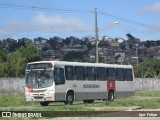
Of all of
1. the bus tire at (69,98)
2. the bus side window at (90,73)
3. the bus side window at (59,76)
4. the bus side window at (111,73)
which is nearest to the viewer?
the bus side window at (59,76)

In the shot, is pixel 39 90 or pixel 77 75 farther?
pixel 77 75

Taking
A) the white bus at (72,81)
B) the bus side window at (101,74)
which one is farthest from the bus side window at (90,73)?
the bus side window at (101,74)

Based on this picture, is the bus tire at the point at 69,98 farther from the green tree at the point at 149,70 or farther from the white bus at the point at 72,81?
the green tree at the point at 149,70

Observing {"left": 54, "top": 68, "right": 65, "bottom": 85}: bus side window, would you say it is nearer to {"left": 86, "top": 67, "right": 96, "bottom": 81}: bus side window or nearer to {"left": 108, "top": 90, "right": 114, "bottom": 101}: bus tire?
{"left": 86, "top": 67, "right": 96, "bottom": 81}: bus side window

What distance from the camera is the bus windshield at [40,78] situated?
3003 cm

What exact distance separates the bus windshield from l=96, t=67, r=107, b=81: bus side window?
595cm

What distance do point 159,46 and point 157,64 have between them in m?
41.1

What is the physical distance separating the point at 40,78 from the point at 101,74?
6.67 m

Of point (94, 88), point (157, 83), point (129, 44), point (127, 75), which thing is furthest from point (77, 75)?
point (129, 44)

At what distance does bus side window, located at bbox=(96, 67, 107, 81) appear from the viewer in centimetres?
3515

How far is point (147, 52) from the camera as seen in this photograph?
14350 centimetres

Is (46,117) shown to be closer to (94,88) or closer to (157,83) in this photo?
(94,88)

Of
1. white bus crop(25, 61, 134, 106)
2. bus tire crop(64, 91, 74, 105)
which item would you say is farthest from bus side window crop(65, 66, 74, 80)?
bus tire crop(64, 91, 74, 105)

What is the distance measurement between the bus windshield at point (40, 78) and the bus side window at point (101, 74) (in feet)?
19.5
